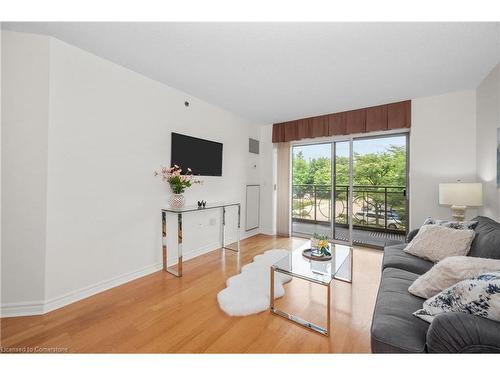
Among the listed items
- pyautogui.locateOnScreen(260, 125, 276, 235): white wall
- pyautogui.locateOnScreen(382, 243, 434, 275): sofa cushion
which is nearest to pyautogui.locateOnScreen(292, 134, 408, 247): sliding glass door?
pyautogui.locateOnScreen(260, 125, 276, 235): white wall

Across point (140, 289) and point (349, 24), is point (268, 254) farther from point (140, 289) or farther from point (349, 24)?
point (349, 24)

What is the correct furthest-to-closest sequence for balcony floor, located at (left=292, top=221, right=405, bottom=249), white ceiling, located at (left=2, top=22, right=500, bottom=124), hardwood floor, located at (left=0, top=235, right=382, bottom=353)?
balcony floor, located at (left=292, top=221, right=405, bottom=249), white ceiling, located at (left=2, top=22, right=500, bottom=124), hardwood floor, located at (left=0, top=235, right=382, bottom=353)

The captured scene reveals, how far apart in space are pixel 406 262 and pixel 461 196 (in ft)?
4.40

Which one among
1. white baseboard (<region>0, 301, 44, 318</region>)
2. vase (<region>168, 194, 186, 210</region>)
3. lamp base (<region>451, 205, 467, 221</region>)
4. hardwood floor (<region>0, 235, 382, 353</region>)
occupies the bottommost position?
hardwood floor (<region>0, 235, 382, 353</region>)

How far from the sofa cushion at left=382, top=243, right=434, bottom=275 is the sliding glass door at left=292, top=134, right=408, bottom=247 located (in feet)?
5.40

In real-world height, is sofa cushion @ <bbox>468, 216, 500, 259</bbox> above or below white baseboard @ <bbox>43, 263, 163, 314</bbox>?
above

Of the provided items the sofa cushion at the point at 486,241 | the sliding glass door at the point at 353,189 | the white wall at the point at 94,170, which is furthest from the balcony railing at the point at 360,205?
the white wall at the point at 94,170

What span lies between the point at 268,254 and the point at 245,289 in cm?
112

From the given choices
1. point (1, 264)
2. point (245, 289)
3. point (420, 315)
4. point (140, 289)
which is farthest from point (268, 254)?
point (1, 264)

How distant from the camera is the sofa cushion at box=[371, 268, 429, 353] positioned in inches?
39.2

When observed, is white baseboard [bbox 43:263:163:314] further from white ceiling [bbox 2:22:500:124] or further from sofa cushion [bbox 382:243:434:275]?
sofa cushion [bbox 382:243:434:275]

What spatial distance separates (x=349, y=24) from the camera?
1660 mm

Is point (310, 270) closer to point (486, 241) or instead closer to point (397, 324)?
point (397, 324)
